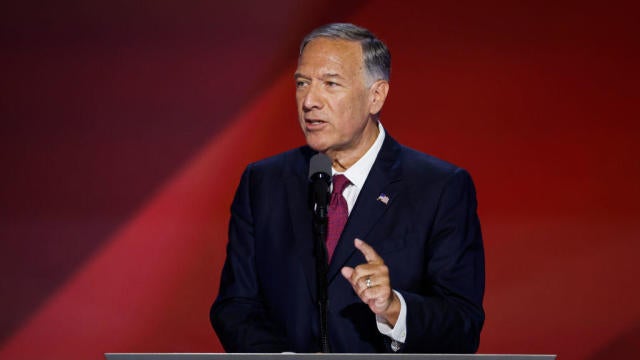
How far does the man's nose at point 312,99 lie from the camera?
263 centimetres

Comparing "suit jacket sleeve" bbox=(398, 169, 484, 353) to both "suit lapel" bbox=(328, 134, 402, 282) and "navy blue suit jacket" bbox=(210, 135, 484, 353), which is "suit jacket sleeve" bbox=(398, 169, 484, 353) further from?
"suit lapel" bbox=(328, 134, 402, 282)

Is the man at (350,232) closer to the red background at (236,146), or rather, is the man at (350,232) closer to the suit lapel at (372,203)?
the suit lapel at (372,203)

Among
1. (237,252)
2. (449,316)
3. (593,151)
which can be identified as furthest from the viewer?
(593,151)

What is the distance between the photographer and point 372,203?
2.64 meters

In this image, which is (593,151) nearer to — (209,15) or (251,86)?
(251,86)

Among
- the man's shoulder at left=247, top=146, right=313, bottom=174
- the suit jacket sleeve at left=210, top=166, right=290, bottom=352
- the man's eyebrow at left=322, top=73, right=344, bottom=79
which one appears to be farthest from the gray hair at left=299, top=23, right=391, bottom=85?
the suit jacket sleeve at left=210, top=166, right=290, bottom=352

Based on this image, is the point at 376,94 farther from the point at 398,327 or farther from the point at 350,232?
the point at 398,327

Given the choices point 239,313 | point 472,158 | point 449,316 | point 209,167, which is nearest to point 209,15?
point 209,167

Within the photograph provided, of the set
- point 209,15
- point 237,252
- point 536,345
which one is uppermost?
point 209,15

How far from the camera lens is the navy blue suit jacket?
255 centimetres

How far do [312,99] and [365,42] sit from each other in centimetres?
26

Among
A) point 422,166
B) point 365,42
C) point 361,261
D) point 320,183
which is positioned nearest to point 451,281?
point 361,261

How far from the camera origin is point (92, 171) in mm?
3740

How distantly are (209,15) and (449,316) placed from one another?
1841mm
